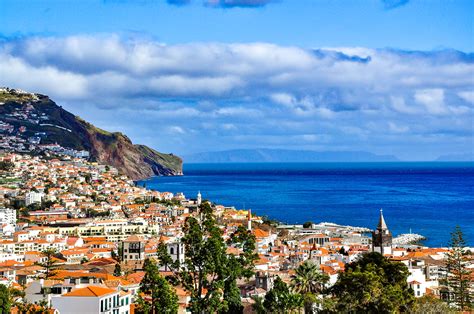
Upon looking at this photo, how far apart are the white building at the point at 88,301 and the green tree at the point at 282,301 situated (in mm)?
6507

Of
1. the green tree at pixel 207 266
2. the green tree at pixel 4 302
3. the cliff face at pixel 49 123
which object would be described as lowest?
the green tree at pixel 4 302

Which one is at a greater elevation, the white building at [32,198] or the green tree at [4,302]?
the white building at [32,198]

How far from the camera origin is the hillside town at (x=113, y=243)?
3319 cm

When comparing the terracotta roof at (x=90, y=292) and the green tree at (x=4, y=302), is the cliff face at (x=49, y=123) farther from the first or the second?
the terracotta roof at (x=90, y=292)

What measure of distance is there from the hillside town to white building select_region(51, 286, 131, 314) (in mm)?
41

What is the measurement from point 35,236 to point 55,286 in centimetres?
3763

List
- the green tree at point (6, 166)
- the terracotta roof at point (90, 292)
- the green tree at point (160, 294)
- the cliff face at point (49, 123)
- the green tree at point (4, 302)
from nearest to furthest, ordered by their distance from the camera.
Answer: the green tree at point (160, 294) < the terracotta roof at point (90, 292) < the green tree at point (4, 302) < the green tree at point (6, 166) < the cliff face at point (49, 123)

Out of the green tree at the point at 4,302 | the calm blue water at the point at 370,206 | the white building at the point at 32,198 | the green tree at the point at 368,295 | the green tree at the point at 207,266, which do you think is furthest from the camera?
the white building at the point at 32,198

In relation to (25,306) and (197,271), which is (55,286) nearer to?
(25,306)

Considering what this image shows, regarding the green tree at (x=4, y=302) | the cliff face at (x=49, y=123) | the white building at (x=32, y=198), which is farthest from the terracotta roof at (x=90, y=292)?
the cliff face at (x=49, y=123)

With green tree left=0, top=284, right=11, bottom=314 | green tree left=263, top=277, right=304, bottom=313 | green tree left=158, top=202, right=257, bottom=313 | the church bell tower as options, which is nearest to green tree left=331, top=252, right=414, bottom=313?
green tree left=263, top=277, right=304, bottom=313

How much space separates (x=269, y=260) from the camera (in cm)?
5084

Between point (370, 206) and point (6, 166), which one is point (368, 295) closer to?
point (370, 206)

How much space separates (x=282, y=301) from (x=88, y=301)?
7.97m
